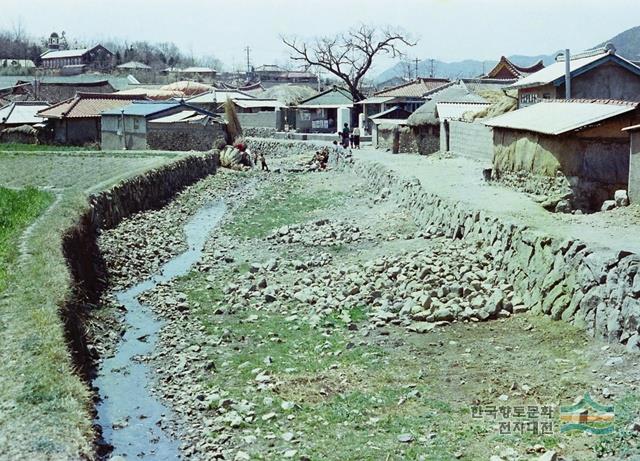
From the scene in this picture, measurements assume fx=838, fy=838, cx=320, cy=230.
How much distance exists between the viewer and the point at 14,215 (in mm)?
23141

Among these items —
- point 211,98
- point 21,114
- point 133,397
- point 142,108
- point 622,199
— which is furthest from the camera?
point 211,98

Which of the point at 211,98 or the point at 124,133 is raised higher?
the point at 211,98

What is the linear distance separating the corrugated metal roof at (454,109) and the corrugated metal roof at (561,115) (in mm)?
12073

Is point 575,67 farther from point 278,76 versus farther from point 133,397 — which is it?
point 278,76

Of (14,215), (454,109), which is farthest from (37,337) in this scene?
(454,109)

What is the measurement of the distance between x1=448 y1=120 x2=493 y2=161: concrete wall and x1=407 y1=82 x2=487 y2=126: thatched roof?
2778 mm

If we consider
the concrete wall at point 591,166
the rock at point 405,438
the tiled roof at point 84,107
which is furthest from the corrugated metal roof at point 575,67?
the tiled roof at point 84,107

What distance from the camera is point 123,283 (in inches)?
841

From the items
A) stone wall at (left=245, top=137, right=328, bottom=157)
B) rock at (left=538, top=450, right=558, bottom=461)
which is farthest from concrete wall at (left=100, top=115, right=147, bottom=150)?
rock at (left=538, top=450, right=558, bottom=461)

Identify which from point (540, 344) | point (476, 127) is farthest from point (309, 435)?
point (476, 127)

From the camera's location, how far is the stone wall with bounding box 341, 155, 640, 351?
13.1 meters

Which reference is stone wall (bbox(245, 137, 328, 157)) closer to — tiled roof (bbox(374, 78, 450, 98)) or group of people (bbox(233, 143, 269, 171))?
group of people (bbox(233, 143, 269, 171))

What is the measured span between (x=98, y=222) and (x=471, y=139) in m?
16.8

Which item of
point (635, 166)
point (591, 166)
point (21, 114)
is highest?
point (21, 114)
